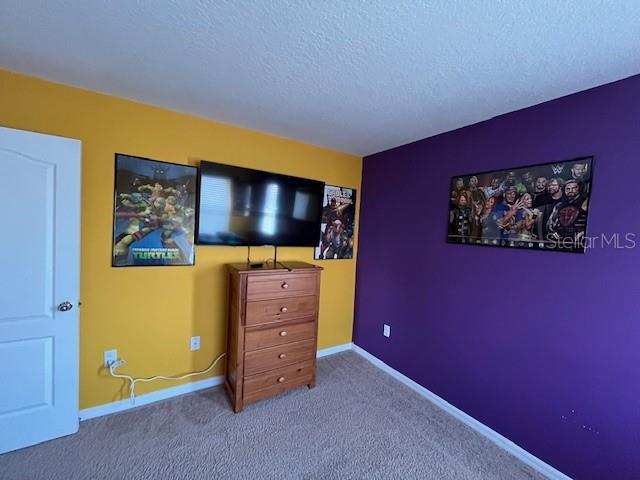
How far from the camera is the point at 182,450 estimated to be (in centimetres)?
169

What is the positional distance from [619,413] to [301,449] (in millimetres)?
1797

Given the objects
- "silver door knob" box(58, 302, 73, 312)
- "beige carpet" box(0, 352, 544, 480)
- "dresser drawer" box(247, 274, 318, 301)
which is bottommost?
"beige carpet" box(0, 352, 544, 480)

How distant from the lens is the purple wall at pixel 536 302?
1422mm

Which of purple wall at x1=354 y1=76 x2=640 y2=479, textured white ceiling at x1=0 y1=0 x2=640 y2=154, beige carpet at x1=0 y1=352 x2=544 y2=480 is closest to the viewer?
textured white ceiling at x1=0 y1=0 x2=640 y2=154

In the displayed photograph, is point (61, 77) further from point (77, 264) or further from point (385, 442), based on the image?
point (385, 442)

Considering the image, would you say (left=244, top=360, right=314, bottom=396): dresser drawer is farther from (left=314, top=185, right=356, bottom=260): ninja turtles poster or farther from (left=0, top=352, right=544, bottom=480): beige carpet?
(left=314, top=185, right=356, bottom=260): ninja turtles poster

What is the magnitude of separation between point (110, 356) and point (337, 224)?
2.26 meters

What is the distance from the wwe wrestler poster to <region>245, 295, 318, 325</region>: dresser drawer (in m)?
1.33

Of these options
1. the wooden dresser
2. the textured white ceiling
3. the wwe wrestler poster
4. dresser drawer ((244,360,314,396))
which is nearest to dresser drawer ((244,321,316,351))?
the wooden dresser

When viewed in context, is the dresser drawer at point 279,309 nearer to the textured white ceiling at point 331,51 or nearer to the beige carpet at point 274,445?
the beige carpet at point 274,445

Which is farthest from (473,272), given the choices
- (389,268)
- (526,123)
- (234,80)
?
(234,80)

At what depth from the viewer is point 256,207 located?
235 centimetres

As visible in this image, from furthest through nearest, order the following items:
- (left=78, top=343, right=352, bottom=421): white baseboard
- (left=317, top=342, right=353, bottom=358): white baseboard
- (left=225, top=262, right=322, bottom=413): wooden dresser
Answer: (left=317, top=342, right=353, bottom=358): white baseboard, (left=225, top=262, right=322, bottom=413): wooden dresser, (left=78, top=343, right=352, bottom=421): white baseboard

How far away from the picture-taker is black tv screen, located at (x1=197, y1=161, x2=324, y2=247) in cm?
217
